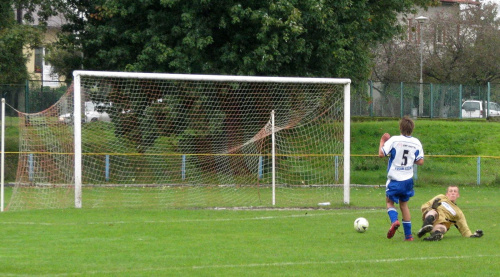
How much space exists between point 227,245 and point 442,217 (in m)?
3.26

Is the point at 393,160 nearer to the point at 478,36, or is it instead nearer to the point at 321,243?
the point at 321,243

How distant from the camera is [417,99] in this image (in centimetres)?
3728

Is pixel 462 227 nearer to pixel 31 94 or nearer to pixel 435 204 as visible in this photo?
pixel 435 204

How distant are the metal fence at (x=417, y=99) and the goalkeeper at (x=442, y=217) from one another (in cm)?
2538

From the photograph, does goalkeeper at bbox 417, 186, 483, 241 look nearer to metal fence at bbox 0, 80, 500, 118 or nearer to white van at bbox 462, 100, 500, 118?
metal fence at bbox 0, 80, 500, 118

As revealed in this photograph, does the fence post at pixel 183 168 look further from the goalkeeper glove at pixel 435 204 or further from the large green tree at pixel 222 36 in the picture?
the goalkeeper glove at pixel 435 204

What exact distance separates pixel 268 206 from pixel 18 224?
593 centimetres

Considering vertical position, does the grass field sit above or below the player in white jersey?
below

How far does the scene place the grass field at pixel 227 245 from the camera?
789 cm

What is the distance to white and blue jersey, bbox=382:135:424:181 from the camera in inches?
396

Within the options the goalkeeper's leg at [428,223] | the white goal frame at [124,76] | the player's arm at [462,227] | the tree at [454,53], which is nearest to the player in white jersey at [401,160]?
the goalkeeper's leg at [428,223]

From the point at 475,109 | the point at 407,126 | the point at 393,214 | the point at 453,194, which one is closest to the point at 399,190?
the point at 393,214

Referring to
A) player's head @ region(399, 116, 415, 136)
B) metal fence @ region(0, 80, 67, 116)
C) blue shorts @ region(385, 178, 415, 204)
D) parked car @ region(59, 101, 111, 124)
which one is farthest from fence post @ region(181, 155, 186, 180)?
player's head @ region(399, 116, 415, 136)

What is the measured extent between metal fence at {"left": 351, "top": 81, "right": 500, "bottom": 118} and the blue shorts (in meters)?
25.9
